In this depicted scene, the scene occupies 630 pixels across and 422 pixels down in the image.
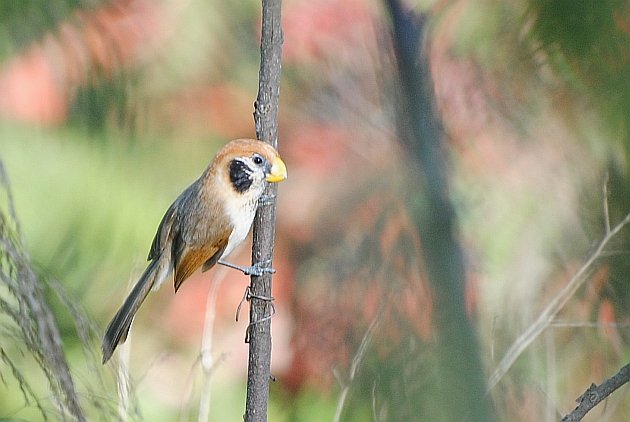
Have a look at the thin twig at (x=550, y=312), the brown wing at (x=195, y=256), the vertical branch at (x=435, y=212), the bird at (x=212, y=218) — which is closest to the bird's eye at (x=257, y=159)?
the bird at (x=212, y=218)

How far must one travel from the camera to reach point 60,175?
125 centimetres

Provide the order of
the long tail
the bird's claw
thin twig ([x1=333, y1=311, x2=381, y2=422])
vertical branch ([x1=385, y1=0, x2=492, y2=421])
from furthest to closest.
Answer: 1. thin twig ([x1=333, y1=311, x2=381, y2=422])
2. vertical branch ([x1=385, y1=0, x2=492, y2=421])
3. the long tail
4. the bird's claw

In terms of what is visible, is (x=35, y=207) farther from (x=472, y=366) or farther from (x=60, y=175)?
(x=472, y=366)

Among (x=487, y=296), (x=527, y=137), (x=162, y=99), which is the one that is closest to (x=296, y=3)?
(x=162, y=99)

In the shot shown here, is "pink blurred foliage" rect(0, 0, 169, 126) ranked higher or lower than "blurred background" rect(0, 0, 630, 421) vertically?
higher

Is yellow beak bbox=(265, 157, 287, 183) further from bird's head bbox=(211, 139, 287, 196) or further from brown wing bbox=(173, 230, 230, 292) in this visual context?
brown wing bbox=(173, 230, 230, 292)

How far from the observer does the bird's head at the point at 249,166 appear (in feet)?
2.63

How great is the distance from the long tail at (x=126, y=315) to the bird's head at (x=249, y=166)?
0.16 meters

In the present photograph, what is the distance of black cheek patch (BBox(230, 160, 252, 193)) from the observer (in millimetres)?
825

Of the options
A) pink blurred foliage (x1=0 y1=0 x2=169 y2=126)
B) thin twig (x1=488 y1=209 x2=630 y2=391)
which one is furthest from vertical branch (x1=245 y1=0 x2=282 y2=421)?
pink blurred foliage (x1=0 y1=0 x2=169 y2=126)

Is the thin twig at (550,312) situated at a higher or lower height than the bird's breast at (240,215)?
lower

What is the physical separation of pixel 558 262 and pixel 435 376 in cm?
23

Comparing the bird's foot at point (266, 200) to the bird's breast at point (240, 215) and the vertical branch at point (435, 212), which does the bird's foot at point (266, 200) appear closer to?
the bird's breast at point (240, 215)

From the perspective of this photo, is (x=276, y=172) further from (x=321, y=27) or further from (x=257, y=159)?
(x=321, y=27)
